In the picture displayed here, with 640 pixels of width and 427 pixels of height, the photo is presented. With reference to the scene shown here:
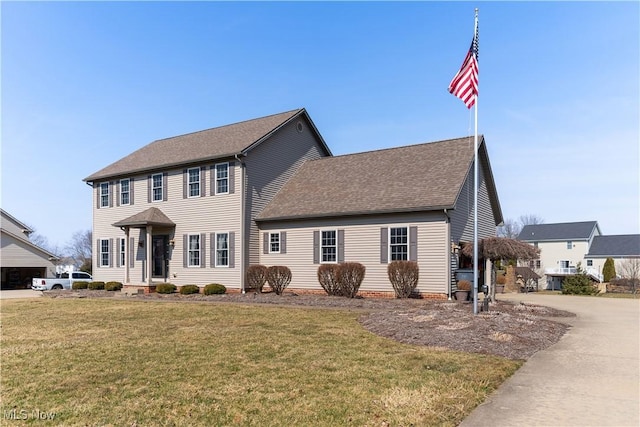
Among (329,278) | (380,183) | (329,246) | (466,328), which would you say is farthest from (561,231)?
(466,328)

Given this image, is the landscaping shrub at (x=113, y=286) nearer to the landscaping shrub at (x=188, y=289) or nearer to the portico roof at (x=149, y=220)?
the portico roof at (x=149, y=220)

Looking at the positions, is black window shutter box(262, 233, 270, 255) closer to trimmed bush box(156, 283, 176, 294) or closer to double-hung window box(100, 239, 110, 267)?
trimmed bush box(156, 283, 176, 294)

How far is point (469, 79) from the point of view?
12.9 metres

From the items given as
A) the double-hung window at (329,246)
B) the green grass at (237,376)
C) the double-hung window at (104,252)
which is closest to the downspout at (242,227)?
the double-hung window at (329,246)

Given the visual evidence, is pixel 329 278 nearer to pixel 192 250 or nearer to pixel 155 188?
pixel 192 250

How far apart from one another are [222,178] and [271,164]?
8.67 ft

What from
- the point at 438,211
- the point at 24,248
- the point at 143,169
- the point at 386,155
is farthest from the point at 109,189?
the point at 438,211

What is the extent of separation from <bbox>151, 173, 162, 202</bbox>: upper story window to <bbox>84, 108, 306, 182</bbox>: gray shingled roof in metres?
0.59

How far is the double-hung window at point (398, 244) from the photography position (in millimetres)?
18266

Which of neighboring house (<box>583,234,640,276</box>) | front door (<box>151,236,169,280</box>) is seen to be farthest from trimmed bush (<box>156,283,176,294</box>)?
neighboring house (<box>583,234,640,276</box>)

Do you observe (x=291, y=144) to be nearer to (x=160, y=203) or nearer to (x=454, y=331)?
(x=160, y=203)

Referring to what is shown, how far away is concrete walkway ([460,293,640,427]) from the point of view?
4.78 metres

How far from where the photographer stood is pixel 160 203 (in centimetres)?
2461

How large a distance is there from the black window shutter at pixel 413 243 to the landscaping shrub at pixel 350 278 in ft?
6.44
